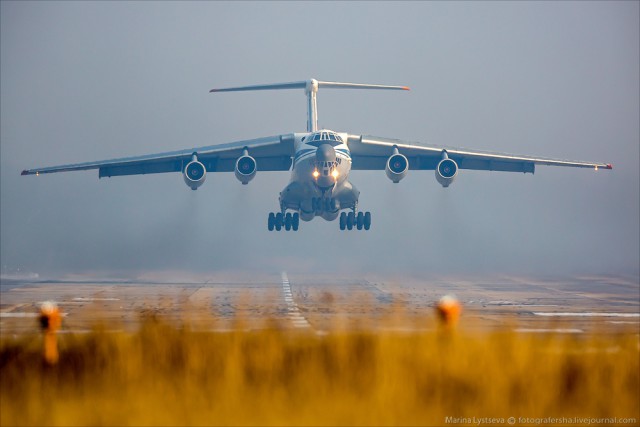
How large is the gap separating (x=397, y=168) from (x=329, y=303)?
714 cm

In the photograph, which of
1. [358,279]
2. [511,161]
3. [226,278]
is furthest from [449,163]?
[226,278]

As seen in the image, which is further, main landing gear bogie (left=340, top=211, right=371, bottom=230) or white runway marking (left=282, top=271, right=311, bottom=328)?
main landing gear bogie (left=340, top=211, right=371, bottom=230)

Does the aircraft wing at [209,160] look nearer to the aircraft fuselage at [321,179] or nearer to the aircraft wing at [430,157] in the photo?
the aircraft fuselage at [321,179]

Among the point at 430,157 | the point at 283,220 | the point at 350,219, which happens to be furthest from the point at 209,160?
the point at 430,157

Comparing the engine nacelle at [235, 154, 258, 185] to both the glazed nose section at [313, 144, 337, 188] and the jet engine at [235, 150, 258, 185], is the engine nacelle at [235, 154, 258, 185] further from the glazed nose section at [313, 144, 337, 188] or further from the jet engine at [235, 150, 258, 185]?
the glazed nose section at [313, 144, 337, 188]

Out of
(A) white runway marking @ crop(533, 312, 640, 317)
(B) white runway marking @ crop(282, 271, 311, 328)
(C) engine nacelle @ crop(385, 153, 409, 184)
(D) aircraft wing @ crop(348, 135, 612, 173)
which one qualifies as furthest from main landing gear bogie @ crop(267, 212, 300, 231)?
(A) white runway marking @ crop(533, 312, 640, 317)

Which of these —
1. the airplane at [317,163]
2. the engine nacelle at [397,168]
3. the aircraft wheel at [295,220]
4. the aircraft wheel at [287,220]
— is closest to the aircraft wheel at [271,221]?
the airplane at [317,163]

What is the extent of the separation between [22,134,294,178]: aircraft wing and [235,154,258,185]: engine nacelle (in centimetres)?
160

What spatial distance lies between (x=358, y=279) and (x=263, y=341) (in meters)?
22.8

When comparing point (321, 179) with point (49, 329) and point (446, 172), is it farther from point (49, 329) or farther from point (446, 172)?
point (49, 329)

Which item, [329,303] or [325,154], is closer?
[329,303]

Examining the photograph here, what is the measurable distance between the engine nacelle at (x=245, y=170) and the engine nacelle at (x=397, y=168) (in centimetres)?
389

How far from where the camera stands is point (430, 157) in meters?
32.4

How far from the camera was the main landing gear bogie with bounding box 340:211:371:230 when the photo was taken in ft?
102
